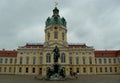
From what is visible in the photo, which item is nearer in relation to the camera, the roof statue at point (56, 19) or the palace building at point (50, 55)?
the palace building at point (50, 55)

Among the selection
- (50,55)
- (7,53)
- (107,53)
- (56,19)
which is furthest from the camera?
(107,53)

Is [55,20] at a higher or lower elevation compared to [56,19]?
lower

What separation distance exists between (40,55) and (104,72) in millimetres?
26202

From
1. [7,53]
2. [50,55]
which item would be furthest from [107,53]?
[7,53]

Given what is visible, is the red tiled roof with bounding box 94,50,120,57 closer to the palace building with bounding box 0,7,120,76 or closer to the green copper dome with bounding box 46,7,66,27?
the palace building with bounding box 0,7,120,76

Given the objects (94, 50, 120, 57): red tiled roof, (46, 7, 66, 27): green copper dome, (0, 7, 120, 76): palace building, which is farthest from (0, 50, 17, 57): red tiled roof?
(94, 50, 120, 57): red tiled roof

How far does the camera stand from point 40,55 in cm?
7575

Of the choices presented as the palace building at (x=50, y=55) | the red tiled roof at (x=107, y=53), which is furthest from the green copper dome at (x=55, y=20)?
the red tiled roof at (x=107, y=53)

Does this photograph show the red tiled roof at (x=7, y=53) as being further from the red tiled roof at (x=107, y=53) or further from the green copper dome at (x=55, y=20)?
the red tiled roof at (x=107, y=53)

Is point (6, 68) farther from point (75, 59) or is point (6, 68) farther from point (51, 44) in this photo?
point (75, 59)

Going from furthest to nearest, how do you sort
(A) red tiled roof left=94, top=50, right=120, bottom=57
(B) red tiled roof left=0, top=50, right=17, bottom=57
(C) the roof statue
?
(A) red tiled roof left=94, top=50, right=120, bottom=57 < (B) red tiled roof left=0, top=50, right=17, bottom=57 < (C) the roof statue

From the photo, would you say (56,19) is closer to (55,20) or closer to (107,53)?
(55,20)

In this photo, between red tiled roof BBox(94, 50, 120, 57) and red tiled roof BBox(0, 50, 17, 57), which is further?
red tiled roof BBox(94, 50, 120, 57)

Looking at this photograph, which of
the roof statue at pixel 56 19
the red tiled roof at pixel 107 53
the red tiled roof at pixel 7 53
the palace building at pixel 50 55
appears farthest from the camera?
the red tiled roof at pixel 107 53
